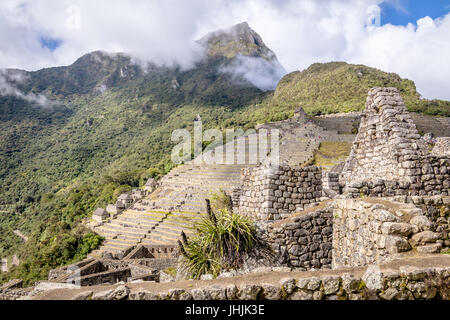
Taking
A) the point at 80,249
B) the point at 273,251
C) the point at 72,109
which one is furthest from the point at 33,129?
the point at 273,251

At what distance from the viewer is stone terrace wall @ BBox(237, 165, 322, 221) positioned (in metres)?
4.70

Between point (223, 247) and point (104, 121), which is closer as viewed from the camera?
point (223, 247)

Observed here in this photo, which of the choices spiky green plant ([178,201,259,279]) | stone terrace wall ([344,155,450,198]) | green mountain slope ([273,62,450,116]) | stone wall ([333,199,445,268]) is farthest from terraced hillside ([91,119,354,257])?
green mountain slope ([273,62,450,116])

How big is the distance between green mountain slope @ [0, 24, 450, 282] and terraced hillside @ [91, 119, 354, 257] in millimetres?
3511

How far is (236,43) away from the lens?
555ft

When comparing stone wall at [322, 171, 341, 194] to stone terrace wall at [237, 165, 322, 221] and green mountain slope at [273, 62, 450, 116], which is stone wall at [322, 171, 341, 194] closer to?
stone terrace wall at [237, 165, 322, 221]

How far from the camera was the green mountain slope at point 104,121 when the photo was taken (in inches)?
1737

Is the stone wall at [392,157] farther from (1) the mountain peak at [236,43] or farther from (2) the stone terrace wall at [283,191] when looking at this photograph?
(1) the mountain peak at [236,43]

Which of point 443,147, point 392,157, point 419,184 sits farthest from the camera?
point 443,147

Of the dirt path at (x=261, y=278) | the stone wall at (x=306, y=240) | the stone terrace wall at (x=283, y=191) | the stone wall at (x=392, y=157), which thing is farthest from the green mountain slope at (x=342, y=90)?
the dirt path at (x=261, y=278)

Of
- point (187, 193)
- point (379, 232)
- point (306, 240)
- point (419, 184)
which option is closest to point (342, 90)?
point (187, 193)

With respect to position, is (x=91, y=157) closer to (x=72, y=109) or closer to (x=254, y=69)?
(x=72, y=109)

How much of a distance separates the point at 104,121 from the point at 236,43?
103243mm

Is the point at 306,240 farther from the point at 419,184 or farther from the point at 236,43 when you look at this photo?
the point at 236,43
